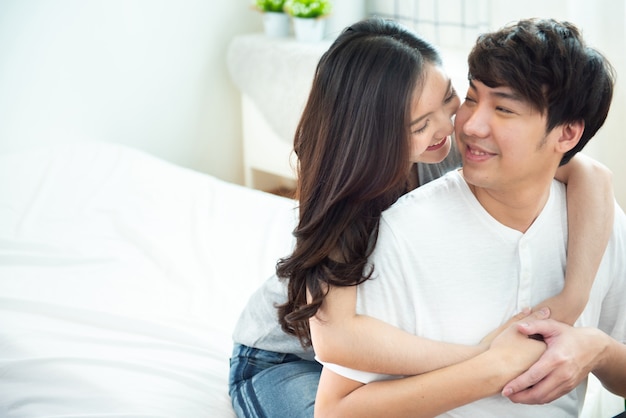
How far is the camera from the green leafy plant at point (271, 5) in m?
3.13

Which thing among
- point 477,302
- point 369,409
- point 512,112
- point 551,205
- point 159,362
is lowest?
point 159,362

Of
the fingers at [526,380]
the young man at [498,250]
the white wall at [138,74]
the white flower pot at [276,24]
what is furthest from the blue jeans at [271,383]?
the white flower pot at [276,24]

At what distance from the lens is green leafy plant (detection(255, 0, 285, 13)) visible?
3135mm

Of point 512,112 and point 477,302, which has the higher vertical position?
point 512,112

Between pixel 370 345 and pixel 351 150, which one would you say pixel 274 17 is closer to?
pixel 351 150

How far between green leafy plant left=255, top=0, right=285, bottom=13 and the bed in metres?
0.97

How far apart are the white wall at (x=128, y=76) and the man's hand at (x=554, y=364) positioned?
7.10 ft

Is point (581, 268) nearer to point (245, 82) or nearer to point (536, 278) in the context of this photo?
point (536, 278)

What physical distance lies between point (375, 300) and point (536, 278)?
29 centimetres

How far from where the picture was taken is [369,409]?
122 centimetres

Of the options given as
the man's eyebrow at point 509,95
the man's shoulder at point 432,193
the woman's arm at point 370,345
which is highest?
the man's eyebrow at point 509,95

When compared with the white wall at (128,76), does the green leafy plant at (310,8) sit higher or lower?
higher

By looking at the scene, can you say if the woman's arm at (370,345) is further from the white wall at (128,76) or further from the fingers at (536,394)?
the white wall at (128,76)

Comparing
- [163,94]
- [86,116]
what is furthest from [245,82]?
[86,116]
